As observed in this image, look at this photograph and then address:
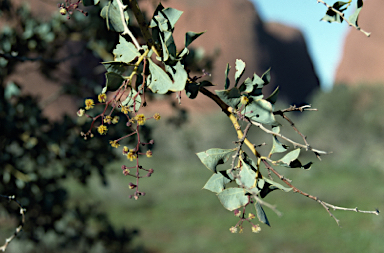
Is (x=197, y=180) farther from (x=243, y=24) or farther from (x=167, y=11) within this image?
(x=243, y=24)

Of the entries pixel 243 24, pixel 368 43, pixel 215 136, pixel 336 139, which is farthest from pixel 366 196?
pixel 368 43

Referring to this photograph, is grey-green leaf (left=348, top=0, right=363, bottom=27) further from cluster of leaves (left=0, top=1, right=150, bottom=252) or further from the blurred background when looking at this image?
cluster of leaves (left=0, top=1, right=150, bottom=252)

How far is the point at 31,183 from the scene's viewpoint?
224 cm

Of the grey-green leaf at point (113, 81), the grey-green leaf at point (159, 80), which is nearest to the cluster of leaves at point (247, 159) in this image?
the grey-green leaf at point (159, 80)

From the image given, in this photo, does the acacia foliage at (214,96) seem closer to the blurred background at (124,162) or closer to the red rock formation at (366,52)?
the blurred background at (124,162)

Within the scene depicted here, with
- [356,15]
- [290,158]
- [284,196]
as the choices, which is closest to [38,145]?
[290,158]

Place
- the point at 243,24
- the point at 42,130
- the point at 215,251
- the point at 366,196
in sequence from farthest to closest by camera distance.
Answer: the point at 243,24
the point at 366,196
the point at 215,251
the point at 42,130

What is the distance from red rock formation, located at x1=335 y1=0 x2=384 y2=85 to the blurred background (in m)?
15.7

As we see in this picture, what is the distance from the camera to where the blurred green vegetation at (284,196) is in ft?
26.0

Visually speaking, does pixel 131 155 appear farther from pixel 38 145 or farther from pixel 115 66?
pixel 38 145

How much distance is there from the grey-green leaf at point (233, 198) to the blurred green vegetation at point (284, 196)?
1730 millimetres

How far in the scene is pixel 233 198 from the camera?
74 cm

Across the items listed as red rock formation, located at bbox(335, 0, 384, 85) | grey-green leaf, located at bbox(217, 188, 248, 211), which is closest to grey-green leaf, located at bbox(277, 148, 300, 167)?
grey-green leaf, located at bbox(217, 188, 248, 211)

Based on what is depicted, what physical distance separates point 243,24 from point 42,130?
A: 39.9 meters
